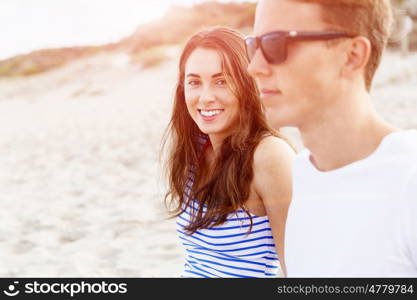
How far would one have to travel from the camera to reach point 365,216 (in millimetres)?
1218

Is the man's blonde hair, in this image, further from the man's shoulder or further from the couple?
the man's shoulder

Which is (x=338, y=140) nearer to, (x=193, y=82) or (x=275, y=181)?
(x=275, y=181)

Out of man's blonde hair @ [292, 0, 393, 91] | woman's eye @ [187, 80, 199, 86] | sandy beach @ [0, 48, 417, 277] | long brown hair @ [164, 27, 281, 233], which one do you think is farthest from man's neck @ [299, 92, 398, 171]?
sandy beach @ [0, 48, 417, 277]

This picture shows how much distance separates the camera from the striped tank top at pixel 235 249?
87.8 inches

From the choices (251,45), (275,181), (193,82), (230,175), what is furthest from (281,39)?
(193,82)

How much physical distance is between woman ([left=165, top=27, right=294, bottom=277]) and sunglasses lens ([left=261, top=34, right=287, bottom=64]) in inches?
33.6

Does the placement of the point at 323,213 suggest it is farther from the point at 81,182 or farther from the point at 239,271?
the point at 81,182

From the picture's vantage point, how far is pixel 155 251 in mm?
4293

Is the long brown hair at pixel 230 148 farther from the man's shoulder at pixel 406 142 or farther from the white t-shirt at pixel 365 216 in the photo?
the man's shoulder at pixel 406 142

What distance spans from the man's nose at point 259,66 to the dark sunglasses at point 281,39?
0.02 m

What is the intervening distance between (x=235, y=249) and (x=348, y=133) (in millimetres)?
1102

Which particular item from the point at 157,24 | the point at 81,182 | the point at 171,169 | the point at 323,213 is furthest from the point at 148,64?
the point at 323,213

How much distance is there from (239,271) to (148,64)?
23746mm

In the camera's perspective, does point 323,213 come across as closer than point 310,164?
Yes
